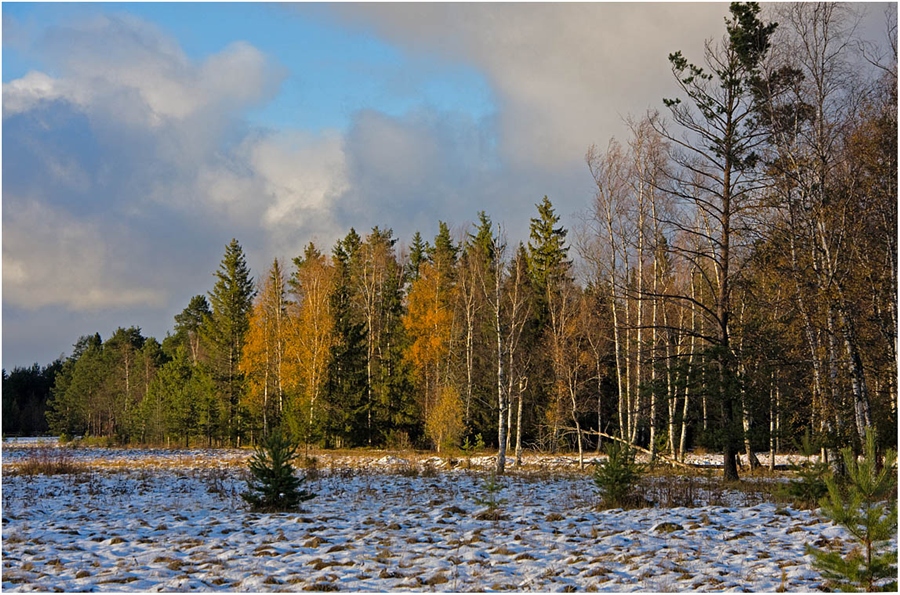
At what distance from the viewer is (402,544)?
9016 mm

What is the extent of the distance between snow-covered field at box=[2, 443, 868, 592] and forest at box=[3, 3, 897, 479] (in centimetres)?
320

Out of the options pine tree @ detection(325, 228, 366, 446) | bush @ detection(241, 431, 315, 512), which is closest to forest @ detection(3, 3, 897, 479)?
pine tree @ detection(325, 228, 366, 446)

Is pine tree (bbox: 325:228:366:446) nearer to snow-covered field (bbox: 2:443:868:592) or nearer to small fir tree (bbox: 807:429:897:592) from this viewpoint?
snow-covered field (bbox: 2:443:868:592)

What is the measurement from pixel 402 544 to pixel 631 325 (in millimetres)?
11871

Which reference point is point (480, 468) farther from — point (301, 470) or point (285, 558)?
point (285, 558)

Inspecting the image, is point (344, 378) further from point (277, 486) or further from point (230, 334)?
point (277, 486)

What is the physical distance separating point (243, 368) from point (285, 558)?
33249 mm

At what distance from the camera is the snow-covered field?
23.7 ft

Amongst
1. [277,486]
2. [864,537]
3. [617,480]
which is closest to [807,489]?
[617,480]

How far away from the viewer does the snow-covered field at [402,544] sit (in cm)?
722

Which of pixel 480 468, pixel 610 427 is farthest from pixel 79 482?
pixel 610 427

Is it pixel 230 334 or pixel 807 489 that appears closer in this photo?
pixel 807 489

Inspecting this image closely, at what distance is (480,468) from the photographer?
21172 mm

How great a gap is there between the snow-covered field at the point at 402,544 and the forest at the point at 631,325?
3201 millimetres
